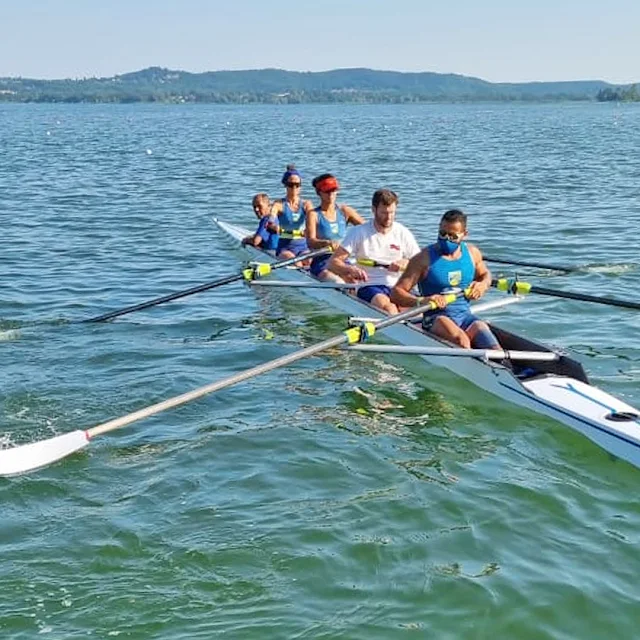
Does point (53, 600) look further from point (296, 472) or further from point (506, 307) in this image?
point (506, 307)

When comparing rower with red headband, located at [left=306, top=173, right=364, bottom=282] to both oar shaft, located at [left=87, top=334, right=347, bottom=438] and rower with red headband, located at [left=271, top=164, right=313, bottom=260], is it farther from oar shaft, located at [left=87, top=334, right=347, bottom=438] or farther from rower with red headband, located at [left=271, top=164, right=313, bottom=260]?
oar shaft, located at [left=87, top=334, right=347, bottom=438]

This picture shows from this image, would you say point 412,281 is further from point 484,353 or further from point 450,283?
point 484,353

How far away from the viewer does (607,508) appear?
22.9 ft

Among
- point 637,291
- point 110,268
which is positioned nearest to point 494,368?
point 637,291

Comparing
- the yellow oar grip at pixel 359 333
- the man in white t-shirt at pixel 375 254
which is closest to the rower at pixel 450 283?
the yellow oar grip at pixel 359 333

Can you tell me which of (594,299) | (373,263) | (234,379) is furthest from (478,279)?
(234,379)

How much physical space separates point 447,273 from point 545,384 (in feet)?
4.99

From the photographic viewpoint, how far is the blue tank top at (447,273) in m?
9.38

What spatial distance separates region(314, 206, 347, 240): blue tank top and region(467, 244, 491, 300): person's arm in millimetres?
3782

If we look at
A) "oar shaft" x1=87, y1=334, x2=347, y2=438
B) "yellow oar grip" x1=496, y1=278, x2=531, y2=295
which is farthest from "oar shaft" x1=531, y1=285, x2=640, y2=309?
"oar shaft" x1=87, y1=334, x2=347, y2=438

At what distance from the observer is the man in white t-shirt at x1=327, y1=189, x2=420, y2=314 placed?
1126 centimetres

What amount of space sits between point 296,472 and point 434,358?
2776mm

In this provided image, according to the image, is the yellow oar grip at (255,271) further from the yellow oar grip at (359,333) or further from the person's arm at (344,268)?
the yellow oar grip at (359,333)

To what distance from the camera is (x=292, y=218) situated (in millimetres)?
14672
